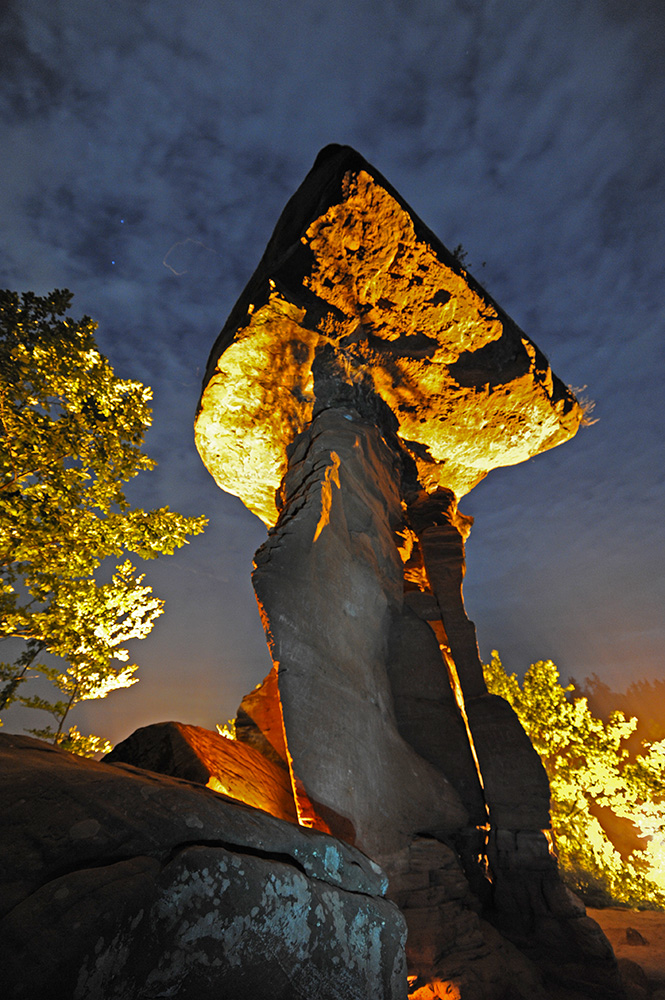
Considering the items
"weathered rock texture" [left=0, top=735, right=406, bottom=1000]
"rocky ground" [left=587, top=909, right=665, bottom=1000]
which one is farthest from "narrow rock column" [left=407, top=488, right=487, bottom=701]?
"weathered rock texture" [left=0, top=735, right=406, bottom=1000]

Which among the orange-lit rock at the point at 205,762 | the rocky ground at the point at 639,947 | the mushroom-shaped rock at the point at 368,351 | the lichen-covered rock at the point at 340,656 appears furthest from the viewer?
the mushroom-shaped rock at the point at 368,351

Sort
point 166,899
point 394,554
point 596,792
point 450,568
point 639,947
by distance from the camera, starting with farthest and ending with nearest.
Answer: point 596,792 < point 450,568 < point 639,947 < point 394,554 < point 166,899

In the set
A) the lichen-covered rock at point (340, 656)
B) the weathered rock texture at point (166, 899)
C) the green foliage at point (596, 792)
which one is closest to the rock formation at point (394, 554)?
the lichen-covered rock at point (340, 656)

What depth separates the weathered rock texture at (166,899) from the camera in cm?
158

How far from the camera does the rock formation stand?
4602 millimetres

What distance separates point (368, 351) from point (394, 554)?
14.0 ft

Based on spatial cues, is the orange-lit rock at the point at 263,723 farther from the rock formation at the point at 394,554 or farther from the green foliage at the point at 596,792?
the green foliage at the point at 596,792

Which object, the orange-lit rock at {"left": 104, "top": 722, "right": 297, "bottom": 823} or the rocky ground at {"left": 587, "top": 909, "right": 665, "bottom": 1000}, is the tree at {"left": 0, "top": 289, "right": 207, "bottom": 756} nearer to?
the orange-lit rock at {"left": 104, "top": 722, "right": 297, "bottom": 823}

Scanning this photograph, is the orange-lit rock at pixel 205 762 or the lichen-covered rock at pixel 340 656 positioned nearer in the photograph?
the orange-lit rock at pixel 205 762

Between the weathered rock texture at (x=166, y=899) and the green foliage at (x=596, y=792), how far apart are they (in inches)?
526

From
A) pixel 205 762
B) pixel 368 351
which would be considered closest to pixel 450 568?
pixel 368 351

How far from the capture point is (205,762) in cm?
438

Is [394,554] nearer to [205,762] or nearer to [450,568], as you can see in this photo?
[450,568]

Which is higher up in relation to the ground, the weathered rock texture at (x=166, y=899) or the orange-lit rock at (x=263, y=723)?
the orange-lit rock at (x=263, y=723)
